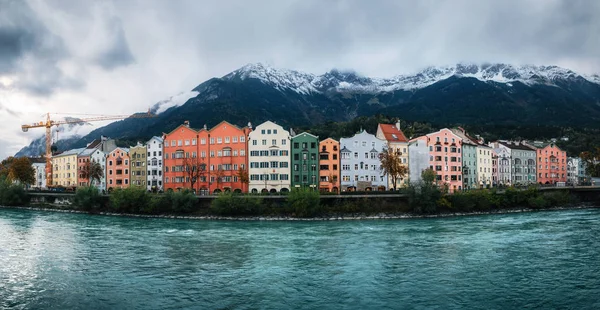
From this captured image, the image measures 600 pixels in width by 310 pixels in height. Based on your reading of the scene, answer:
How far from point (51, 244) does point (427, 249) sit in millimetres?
37365

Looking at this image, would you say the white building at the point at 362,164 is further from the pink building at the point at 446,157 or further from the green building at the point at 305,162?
the pink building at the point at 446,157

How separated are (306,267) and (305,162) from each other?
62.6 meters

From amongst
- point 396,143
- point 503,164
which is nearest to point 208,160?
point 396,143

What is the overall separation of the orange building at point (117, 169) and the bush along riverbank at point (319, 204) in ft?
96.2

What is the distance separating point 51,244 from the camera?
163ft

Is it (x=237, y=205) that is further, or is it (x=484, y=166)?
(x=484, y=166)

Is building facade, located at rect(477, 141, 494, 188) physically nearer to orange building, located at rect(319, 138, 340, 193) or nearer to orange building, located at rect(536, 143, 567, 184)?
orange building, located at rect(536, 143, 567, 184)

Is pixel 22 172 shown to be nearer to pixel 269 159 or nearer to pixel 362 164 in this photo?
pixel 269 159

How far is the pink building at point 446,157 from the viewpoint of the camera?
107062 millimetres

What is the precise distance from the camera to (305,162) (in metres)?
99.8

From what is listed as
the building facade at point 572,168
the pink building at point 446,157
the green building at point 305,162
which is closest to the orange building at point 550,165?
the building facade at point 572,168

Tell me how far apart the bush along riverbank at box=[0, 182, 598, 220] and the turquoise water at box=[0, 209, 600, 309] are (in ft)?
50.2

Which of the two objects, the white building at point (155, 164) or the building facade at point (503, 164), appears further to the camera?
the building facade at point (503, 164)

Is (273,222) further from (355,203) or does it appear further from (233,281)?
(233,281)
